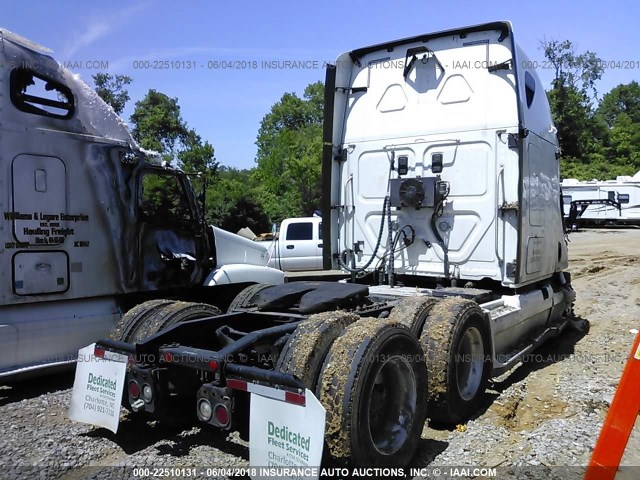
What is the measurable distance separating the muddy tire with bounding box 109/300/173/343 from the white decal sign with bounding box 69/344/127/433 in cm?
35

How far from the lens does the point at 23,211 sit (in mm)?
5652

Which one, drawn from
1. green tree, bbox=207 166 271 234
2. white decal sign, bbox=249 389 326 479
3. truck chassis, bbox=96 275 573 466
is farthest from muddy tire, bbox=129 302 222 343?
green tree, bbox=207 166 271 234

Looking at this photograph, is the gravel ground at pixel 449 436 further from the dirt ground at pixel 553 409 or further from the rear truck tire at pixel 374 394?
the rear truck tire at pixel 374 394

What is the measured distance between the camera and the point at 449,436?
4.45 meters

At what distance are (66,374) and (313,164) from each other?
35.4 meters

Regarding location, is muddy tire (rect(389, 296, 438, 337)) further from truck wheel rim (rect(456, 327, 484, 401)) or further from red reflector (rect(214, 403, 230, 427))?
red reflector (rect(214, 403, 230, 427))

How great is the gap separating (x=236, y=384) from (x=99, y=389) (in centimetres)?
127

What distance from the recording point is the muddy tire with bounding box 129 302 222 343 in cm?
447

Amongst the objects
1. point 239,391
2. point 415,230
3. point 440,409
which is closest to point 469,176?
point 415,230

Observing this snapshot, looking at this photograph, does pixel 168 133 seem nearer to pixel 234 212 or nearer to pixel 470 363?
pixel 234 212

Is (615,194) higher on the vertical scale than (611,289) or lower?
higher

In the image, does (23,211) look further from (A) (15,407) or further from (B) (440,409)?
(B) (440,409)

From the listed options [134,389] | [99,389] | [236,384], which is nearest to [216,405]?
[236,384]

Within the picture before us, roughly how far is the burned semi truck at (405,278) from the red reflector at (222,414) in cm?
1
